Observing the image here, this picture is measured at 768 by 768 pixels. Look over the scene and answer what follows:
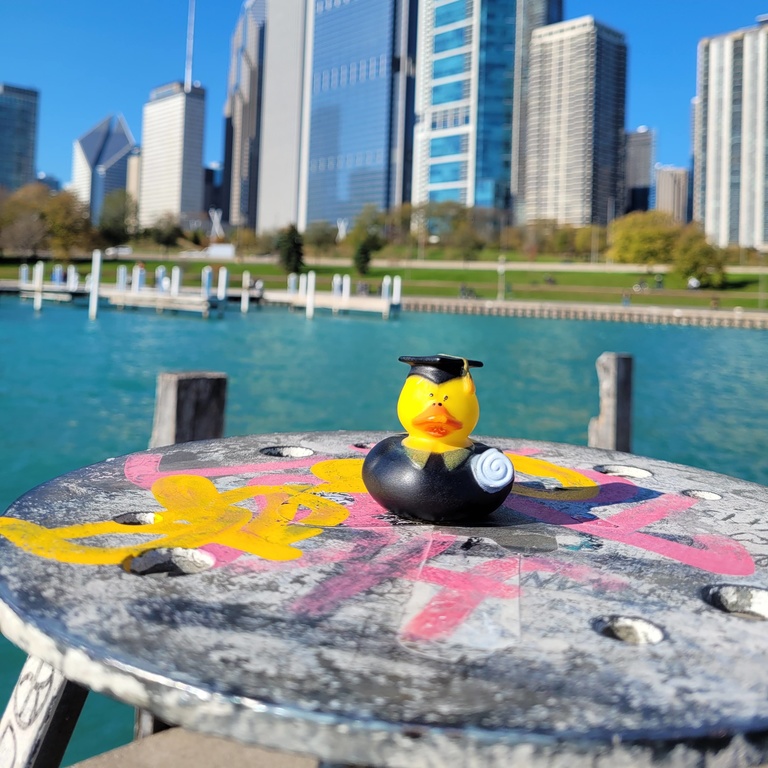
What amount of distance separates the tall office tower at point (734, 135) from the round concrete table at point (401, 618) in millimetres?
89348

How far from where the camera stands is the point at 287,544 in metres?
1.91

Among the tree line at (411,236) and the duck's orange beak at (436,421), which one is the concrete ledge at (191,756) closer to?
the duck's orange beak at (436,421)

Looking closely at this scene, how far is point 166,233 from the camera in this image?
7731 centimetres

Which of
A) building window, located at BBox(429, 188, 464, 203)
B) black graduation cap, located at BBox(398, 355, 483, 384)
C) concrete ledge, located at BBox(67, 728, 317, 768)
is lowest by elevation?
concrete ledge, located at BBox(67, 728, 317, 768)

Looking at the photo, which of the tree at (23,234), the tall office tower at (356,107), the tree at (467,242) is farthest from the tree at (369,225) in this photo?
the tall office tower at (356,107)

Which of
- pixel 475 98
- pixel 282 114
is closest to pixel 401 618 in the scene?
pixel 475 98

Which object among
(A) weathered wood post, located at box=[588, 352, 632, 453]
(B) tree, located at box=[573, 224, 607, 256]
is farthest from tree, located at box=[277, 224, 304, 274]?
(A) weathered wood post, located at box=[588, 352, 632, 453]

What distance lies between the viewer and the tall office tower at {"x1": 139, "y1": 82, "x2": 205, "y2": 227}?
168 meters

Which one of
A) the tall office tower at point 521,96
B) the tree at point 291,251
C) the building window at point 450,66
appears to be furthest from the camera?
the tall office tower at point 521,96

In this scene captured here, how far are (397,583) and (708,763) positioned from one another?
73cm

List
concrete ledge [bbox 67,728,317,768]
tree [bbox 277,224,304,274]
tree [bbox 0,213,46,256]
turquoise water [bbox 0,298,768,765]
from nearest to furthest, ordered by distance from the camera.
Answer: concrete ledge [bbox 67,728,317,768] < turquoise water [bbox 0,298,768,765] < tree [bbox 0,213,46,256] < tree [bbox 277,224,304,274]

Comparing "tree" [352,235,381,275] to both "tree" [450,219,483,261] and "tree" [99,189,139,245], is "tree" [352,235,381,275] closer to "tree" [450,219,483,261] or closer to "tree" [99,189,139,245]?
"tree" [450,219,483,261]

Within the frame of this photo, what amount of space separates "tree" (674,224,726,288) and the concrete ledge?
60093mm

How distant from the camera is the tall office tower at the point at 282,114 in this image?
13900 centimetres
